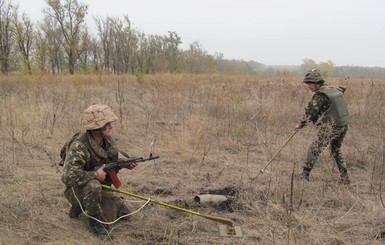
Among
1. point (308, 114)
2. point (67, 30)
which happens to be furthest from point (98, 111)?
point (67, 30)

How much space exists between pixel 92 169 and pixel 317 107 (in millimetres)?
2879

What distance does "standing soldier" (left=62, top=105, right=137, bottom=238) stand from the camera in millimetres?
2787

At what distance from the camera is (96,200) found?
112 inches

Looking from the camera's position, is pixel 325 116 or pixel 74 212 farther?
pixel 325 116

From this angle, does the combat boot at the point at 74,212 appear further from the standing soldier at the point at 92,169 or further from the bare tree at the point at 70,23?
the bare tree at the point at 70,23

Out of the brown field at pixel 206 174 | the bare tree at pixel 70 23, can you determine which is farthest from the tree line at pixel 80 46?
the brown field at pixel 206 174

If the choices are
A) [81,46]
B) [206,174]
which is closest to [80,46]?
[81,46]

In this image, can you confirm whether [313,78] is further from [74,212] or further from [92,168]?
[74,212]

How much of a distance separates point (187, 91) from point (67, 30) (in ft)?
91.5

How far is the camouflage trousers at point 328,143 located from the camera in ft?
13.8

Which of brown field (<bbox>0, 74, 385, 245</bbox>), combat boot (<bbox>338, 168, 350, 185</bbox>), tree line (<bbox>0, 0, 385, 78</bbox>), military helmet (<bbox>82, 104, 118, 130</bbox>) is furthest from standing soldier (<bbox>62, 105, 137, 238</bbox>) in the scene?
tree line (<bbox>0, 0, 385, 78</bbox>)

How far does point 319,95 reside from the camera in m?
4.37

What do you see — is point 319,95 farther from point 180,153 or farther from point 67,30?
point 67,30

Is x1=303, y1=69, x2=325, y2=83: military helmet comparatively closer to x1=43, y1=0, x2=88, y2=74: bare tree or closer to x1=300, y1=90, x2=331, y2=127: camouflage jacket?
x1=300, y1=90, x2=331, y2=127: camouflage jacket
